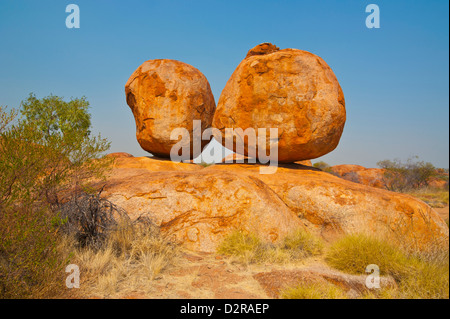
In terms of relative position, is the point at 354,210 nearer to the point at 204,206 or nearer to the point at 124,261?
the point at 204,206

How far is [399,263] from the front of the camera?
4.50 metres

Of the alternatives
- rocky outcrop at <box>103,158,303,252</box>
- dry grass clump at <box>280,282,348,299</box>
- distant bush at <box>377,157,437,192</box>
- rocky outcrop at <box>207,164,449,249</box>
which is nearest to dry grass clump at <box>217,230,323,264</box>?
rocky outcrop at <box>103,158,303,252</box>

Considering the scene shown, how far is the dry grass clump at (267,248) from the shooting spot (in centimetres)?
500

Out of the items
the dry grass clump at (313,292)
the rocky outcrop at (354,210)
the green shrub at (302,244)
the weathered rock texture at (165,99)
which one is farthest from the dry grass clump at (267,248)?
the weathered rock texture at (165,99)

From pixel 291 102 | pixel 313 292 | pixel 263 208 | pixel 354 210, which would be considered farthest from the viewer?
pixel 291 102

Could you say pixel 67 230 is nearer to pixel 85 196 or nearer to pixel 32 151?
pixel 85 196

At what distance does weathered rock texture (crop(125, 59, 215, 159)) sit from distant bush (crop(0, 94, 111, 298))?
3675mm

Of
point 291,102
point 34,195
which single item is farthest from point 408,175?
point 34,195

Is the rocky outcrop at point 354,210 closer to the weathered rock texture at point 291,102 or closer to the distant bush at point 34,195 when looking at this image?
the weathered rock texture at point 291,102

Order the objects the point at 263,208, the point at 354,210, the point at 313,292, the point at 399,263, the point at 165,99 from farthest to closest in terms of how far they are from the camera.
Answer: the point at 165,99 → the point at 354,210 → the point at 263,208 → the point at 399,263 → the point at 313,292

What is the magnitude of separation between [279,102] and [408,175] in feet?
52.9

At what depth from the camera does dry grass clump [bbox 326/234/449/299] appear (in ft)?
12.6

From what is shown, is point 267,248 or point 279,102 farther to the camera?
point 279,102
